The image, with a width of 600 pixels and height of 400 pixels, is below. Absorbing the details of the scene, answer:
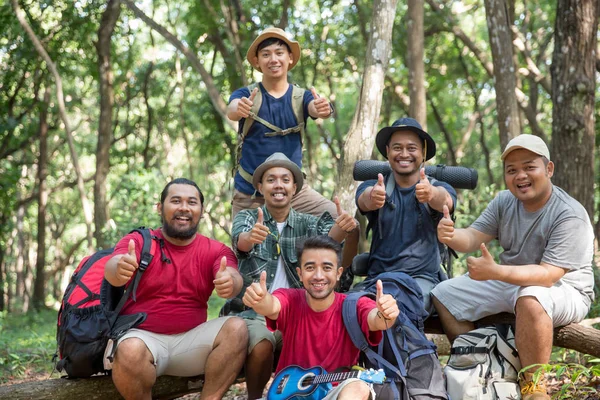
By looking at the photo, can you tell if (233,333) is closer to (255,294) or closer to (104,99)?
(255,294)

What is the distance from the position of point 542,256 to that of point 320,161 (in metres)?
22.4

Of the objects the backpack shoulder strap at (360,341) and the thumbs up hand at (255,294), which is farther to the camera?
the backpack shoulder strap at (360,341)

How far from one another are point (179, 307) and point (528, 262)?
270 centimetres

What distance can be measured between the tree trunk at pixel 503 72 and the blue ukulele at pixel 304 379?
6.03 meters

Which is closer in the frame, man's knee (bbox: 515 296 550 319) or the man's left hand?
the man's left hand

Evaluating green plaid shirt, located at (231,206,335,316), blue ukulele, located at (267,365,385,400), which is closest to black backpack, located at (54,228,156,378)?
green plaid shirt, located at (231,206,335,316)

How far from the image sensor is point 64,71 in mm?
16953

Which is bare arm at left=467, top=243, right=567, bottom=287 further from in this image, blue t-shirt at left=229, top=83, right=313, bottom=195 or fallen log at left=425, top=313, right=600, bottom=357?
blue t-shirt at left=229, top=83, right=313, bottom=195

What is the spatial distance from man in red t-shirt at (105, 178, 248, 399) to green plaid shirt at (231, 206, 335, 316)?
248mm

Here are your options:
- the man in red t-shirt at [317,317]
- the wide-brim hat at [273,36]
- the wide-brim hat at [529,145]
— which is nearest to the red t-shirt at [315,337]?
the man in red t-shirt at [317,317]

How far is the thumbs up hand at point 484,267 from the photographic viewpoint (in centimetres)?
447

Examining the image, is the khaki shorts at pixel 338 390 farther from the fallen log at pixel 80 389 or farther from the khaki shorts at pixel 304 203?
the khaki shorts at pixel 304 203

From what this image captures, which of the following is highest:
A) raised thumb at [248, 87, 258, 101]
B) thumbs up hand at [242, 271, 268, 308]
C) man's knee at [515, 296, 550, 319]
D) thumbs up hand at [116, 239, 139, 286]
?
raised thumb at [248, 87, 258, 101]

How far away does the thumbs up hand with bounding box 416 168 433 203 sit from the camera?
4.96 meters
